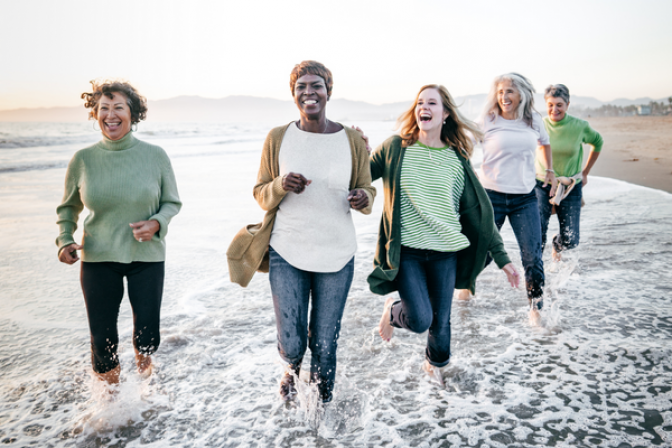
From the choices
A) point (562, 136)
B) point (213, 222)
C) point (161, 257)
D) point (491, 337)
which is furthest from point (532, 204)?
point (213, 222)

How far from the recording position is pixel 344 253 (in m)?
2.95

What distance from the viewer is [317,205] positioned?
2.92 meters

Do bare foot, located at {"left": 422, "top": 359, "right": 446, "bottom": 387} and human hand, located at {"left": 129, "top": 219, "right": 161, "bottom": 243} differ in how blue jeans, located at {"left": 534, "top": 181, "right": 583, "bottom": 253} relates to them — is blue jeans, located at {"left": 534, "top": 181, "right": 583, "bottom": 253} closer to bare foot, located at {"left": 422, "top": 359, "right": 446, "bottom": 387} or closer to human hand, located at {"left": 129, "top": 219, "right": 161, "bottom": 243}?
bare foot, located at {"left": 422, "top": 359, "right": 446, "bottom": 387}

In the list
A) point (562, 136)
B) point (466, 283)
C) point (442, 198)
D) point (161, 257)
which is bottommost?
point (466, 283)

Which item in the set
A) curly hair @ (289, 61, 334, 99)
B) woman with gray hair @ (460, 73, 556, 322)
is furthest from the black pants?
woman with gray hair @ (460, 73, 556, 322)

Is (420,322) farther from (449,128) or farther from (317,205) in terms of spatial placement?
(449,128)

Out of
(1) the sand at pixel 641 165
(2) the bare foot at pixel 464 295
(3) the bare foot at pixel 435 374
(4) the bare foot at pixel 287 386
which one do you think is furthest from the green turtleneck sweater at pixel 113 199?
(1) the sand at pixel 641 165

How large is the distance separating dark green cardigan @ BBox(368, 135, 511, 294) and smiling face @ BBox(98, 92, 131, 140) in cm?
177

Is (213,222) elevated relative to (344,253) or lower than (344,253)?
lower

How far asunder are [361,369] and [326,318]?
1149mm

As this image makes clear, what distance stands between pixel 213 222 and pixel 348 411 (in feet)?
21.2

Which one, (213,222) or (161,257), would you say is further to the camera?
(213,222)

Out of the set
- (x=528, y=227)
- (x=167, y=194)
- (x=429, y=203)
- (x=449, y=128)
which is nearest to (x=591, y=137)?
(x=528, y=227)

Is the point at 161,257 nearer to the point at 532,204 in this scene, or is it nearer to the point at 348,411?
the point at 348,411
